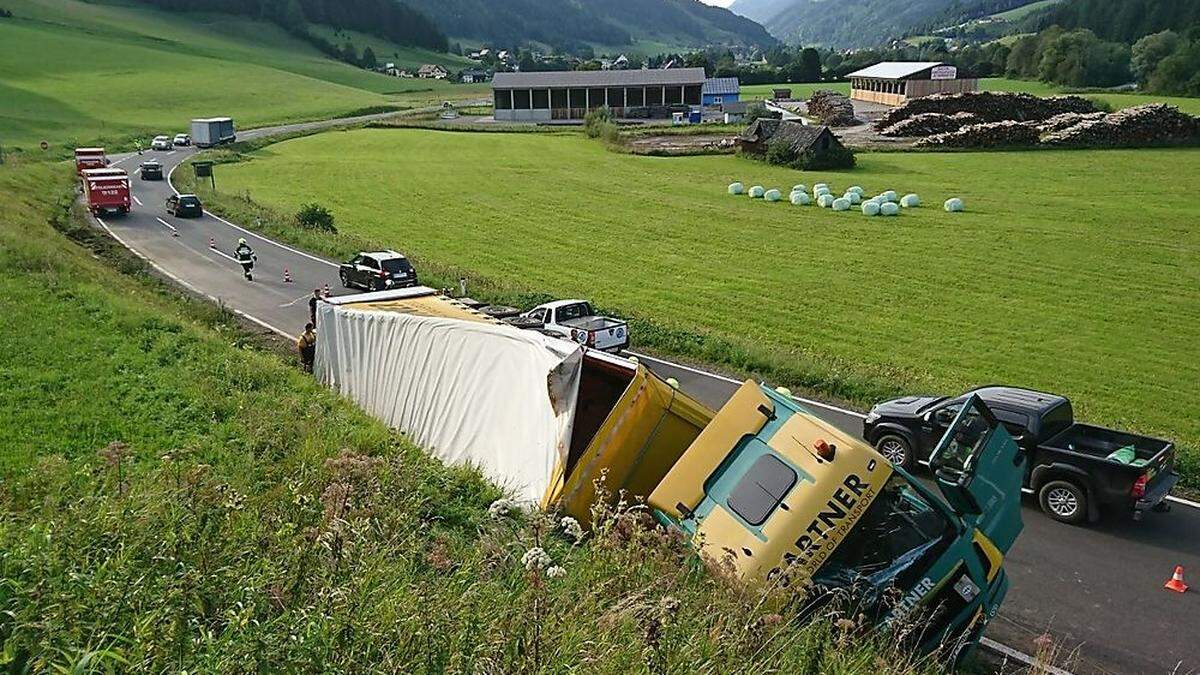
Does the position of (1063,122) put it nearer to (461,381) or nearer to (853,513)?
(461,381)

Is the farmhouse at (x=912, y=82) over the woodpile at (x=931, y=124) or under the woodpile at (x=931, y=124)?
over

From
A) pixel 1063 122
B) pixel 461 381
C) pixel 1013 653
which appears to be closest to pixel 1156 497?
pixel 1013 653

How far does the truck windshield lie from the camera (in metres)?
8.41

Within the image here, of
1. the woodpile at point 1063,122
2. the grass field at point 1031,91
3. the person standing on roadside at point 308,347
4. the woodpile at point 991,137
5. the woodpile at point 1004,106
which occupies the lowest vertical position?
the person standing on roadside at point 308,347

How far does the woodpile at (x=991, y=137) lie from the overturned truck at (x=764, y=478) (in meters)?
63.8

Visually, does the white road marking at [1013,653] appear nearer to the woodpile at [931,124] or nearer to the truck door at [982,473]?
the truck door at [982,473]

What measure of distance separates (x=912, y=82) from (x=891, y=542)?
11033 cm

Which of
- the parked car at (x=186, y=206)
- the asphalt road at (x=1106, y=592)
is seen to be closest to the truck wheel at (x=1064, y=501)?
the asphalt road at (x=1106, y=592)

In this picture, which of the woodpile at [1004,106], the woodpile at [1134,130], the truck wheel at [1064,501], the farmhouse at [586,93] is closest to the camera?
the truck wheel at [1064,501]

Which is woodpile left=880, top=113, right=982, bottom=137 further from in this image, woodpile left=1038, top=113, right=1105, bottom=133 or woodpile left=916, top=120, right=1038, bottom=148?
woodpile left=1038, top=113, right=1105, bottom=133

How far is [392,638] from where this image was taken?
17.0 feet

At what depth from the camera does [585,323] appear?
2152cm

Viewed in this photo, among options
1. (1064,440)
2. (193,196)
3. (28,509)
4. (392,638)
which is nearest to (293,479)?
(28,509)

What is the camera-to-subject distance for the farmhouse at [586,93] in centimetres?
9944
